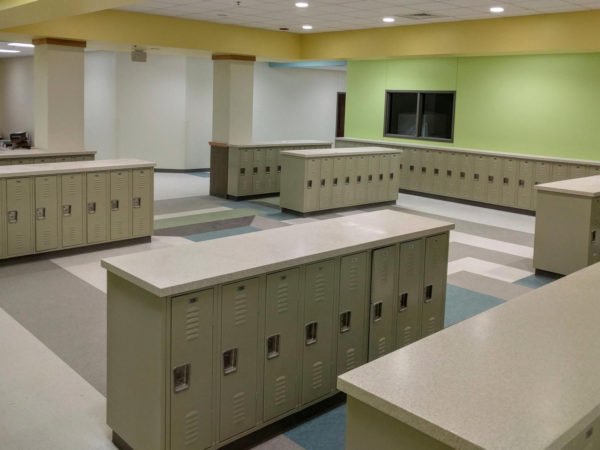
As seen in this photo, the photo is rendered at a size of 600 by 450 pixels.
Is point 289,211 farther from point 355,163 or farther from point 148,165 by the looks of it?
point 148,165

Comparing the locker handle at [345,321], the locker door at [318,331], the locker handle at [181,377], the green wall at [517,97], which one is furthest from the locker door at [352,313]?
the green wall at [517,97]

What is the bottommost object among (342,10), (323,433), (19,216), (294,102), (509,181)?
(323,433)

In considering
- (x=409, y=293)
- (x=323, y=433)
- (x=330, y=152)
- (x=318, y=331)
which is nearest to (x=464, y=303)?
(x=409, y=293)

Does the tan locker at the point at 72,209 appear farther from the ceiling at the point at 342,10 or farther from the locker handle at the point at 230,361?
the locker handle at the point at 230,361

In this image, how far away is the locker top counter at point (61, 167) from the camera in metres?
7.74

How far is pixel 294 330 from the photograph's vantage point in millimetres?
4250

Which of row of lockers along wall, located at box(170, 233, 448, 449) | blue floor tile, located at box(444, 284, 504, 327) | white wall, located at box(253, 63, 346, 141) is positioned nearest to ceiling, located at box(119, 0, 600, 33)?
blue floor tile, located at box(444, 284, 504, 327)

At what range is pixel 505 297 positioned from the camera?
282 inches

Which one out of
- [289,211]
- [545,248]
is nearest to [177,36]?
[289,211]

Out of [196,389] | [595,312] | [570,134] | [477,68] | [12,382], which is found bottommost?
[12,382]

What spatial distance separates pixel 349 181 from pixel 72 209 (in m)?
5.45

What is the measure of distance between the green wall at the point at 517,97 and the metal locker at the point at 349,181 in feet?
9.74

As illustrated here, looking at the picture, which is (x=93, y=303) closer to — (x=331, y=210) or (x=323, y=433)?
(x=323, y=433)

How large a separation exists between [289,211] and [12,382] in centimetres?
726
